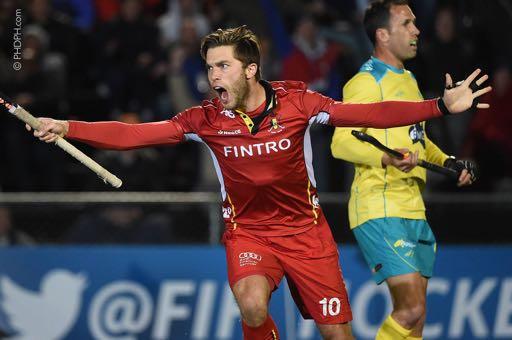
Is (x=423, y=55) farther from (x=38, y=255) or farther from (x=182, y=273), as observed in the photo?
(x=38, y=255)

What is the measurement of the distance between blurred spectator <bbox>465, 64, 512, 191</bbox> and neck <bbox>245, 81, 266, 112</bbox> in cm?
546

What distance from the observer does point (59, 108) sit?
38.1 ft

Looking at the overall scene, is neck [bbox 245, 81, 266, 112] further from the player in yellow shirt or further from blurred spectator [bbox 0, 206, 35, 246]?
blurred spectator [bbox 0, 206, 35, 246]

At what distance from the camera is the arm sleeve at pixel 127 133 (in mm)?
7164

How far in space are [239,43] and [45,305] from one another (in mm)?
3842

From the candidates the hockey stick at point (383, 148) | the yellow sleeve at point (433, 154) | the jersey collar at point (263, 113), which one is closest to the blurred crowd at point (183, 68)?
the yellow sleeve at point (433, 154)

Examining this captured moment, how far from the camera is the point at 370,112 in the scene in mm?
7227

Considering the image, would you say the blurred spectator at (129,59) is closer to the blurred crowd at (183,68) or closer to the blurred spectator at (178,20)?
the blurred crowd at (183,68)

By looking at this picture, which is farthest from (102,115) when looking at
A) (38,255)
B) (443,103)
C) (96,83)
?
(443,103)

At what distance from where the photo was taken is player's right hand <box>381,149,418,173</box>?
7.60m

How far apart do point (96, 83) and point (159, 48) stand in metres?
0.77

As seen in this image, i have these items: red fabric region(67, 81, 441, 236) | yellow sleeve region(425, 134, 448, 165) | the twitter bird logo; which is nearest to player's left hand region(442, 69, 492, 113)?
red fabric region(67, 81, 441, 236)

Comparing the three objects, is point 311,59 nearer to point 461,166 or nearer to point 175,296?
point 175,296

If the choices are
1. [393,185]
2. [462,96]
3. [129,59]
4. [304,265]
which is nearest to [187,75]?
[129,59]
